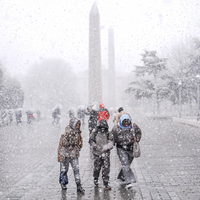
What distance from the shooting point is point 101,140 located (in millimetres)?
5652

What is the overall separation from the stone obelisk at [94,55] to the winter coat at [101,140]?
29472mm

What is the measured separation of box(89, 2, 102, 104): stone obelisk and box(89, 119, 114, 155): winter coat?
2947 cm

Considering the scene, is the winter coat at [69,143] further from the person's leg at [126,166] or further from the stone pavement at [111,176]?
the person's leg at [126,166]

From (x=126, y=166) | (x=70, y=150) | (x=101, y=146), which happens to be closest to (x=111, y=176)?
(x=126, y=166)

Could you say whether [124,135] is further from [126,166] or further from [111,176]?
[111,176]

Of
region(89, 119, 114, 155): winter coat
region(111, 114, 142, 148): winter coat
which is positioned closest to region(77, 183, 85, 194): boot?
region(89, 119, 114, 155): winter coat

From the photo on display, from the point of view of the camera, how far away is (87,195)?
207 inches

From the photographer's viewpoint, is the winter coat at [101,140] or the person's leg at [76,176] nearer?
the person's leg at [76,176]

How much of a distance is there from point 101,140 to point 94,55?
30119 mm

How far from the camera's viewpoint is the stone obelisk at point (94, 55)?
1332 inches

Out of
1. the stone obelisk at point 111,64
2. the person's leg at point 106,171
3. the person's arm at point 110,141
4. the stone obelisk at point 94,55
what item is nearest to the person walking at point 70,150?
the person's leg at point 106,171

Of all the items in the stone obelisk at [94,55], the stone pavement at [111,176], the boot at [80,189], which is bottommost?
the stone pavement at [111,176]

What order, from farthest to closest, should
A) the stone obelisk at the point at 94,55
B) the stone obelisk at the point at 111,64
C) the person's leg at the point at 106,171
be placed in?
the stone obelisk at the point at 111,64
the stone obelisk at the point at 94,55
the person's leg at the point at 106,171

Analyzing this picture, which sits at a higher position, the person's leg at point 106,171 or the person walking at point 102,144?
the person walking at point 102,144
